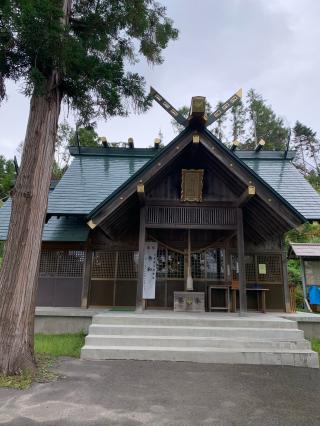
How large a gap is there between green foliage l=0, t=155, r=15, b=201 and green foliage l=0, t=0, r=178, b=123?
21.3 m

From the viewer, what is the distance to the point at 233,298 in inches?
332

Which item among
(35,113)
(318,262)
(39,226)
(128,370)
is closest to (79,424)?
(128,370)

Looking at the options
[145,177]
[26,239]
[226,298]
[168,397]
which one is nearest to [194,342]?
[168,397]

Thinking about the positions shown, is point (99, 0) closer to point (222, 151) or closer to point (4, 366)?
point (222, 151)

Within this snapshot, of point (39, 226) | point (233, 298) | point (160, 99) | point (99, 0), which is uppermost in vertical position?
point (99, 0)

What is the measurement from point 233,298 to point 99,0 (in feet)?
27.0

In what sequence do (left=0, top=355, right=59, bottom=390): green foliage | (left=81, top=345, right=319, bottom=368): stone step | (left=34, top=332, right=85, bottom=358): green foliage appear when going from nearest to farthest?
(left=0, top=355, right=59, bottom=390): green foliage
(left=81, top=345, right=319, bottom=368): stone step
(left=34, top=332, right=85, bottom=358): green foliage

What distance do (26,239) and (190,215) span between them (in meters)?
4.10

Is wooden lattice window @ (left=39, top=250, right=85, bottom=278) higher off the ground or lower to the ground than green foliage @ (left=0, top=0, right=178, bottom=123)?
lower

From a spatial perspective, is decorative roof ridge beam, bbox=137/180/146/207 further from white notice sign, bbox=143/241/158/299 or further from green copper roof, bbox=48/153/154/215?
green copper roof, bbox=48/153/154/215

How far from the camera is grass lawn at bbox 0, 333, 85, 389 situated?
164 inches

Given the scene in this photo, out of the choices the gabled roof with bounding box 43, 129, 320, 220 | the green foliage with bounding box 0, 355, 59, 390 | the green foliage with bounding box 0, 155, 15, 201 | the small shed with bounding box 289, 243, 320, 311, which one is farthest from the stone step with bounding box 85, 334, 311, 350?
the green foliage with bounding box 0, 155, 15, 201

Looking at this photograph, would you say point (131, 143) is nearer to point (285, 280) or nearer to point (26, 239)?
point (285, 280)

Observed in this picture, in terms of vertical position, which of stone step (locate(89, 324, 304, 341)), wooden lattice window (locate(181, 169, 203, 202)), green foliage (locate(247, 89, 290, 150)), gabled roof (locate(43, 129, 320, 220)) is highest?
green foliage (locate(247, 89, 290, 150))
